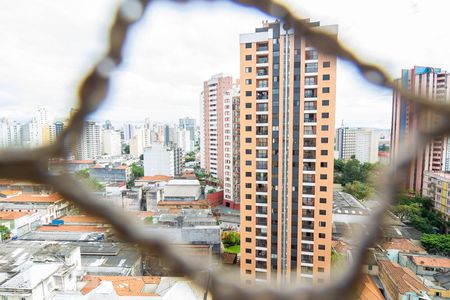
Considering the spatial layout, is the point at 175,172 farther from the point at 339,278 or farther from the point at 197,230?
the point at 339,278

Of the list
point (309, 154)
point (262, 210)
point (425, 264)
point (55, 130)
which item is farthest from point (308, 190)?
point (55, 130)

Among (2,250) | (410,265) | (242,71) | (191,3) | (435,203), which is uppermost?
(242,71)

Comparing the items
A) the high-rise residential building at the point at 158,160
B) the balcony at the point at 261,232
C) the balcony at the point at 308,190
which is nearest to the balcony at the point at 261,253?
the balcony at the point at 261,232

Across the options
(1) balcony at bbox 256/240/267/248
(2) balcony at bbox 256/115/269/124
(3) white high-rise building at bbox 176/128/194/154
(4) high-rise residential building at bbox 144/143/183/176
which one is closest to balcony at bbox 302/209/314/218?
(1) balcony at bbox 256/240/267/248

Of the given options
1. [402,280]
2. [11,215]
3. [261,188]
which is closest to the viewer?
[402,280]

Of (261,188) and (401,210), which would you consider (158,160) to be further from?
(401,210)

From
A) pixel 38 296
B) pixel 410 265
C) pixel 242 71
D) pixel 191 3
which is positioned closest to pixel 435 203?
pixel 410 265
